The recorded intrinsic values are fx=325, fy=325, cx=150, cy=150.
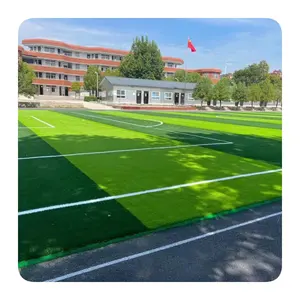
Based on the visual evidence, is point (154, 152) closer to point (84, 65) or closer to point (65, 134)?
point (65, 134)

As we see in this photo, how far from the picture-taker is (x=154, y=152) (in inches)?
376

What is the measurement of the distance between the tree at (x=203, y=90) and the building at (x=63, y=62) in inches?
378

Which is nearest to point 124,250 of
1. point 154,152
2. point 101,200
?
point 101,200

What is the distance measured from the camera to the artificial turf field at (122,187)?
13.5 feet

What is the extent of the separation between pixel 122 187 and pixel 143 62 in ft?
164

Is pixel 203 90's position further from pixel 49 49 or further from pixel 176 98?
pixel 49 49

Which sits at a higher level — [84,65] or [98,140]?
[84,65]

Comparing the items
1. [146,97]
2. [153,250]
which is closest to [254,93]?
[146,97]

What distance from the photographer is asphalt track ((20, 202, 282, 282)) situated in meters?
3.22

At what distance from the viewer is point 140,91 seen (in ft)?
139

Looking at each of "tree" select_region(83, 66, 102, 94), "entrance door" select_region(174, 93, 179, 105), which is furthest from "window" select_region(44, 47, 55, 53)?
"entrance door" select_region(174, 93, 179, 105)

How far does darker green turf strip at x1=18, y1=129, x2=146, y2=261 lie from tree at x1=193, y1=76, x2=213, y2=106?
41.1m

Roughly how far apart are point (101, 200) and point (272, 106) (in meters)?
55.6

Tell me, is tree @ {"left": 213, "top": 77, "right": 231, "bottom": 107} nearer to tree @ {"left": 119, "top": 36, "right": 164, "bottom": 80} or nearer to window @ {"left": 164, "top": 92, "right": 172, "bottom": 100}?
window @ {"left": 164, "top": 92, "right": 172, "bottom": 100}
